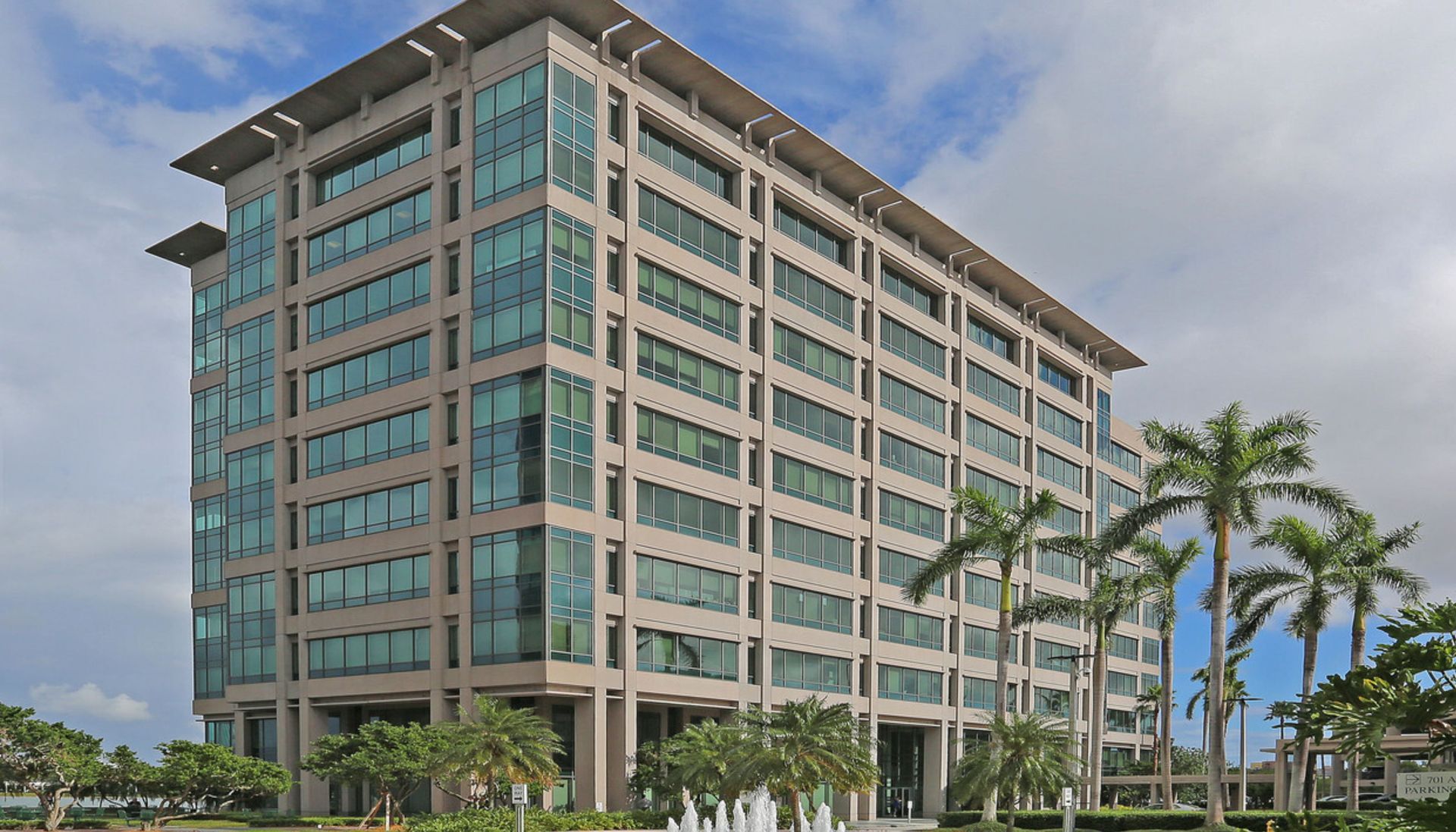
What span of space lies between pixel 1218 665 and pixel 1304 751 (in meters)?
13.6

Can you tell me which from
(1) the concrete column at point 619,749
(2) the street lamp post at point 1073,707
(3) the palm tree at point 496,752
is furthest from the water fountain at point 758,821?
(1) the concrete column at point 619,749

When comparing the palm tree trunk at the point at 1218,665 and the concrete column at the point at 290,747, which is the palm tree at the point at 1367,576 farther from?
the concrete column at the point at 290,747

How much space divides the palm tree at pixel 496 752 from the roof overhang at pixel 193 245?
38.4m

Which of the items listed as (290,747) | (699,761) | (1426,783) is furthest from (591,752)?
(1426,783)

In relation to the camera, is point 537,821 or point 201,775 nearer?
point 537,821

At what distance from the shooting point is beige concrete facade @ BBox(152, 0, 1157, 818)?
194ft

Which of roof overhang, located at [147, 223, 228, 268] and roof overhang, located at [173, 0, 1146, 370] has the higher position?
roof overhang, located at [173, 0, 1146, 370]

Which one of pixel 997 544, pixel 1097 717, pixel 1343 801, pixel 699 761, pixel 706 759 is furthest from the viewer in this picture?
pixel 1343 801

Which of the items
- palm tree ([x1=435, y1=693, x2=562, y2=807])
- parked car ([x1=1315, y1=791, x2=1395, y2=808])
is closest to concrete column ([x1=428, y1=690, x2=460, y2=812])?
palm tree ([x1=435, y1=693, x2=562, y2=807])

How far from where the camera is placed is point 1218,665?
4909 centimetres

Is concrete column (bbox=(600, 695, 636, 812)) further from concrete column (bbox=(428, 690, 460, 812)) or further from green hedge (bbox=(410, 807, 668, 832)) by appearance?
concrete column (bbox=(428, 690, 460, 812))

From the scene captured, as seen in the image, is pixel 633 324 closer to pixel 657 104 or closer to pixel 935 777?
pixel 657 104

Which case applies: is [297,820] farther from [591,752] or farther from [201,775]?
[591,752]

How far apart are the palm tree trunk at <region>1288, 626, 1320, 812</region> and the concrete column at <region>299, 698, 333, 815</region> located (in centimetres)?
4162
